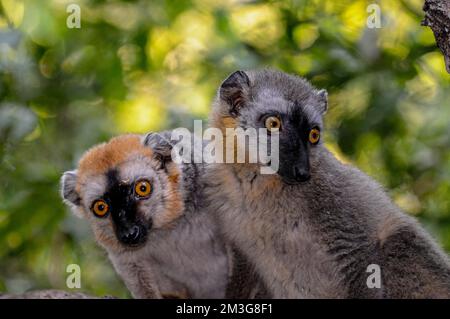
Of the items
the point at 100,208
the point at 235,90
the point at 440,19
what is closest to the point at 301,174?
the point at 235,90

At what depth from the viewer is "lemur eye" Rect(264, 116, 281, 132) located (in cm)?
616

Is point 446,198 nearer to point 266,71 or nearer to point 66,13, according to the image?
point 266,71

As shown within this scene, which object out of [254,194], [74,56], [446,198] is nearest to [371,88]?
[446,198]

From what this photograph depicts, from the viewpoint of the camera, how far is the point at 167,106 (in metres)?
9.70

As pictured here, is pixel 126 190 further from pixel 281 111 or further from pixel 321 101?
pixel 321 101

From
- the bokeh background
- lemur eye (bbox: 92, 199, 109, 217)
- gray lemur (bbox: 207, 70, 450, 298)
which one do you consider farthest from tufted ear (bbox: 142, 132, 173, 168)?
the bokeh background

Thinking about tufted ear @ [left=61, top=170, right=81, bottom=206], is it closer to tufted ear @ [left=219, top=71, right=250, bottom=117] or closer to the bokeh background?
the bokeh background

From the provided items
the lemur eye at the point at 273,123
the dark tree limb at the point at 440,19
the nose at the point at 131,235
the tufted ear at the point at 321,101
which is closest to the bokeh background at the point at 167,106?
the nose at the point at 131,235

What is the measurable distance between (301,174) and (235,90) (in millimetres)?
1066

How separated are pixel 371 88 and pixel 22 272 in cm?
466

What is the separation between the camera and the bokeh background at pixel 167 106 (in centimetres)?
820

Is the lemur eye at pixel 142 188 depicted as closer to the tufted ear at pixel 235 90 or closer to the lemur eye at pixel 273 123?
the tufted ear at pixel 235 90

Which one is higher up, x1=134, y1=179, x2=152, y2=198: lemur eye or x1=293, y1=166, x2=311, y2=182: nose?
x1=134, y1=179, x2=152, y2=198: lemur eye

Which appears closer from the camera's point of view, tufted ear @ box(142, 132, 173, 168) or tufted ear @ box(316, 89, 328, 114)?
tufted ear @ box(316, 89, 328, 114)
